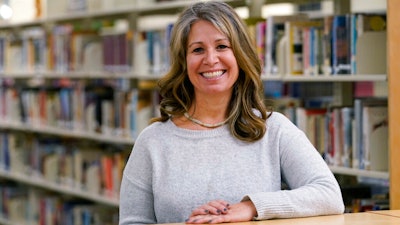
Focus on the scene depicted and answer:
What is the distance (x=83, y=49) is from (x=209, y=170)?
3.94m

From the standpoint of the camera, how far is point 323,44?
13.3 feet

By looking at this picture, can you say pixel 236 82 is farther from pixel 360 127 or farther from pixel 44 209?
pixel 44 209

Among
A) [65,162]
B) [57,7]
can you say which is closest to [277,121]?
[65,162]

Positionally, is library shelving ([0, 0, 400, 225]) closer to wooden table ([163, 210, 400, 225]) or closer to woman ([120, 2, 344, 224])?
woman ([120, 2, 344, 224])

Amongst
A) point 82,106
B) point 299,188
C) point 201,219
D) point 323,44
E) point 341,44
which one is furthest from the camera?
point 82,106

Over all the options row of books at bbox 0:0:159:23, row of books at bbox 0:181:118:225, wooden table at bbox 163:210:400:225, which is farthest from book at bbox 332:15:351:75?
row of books at bbox 0:181:118:225

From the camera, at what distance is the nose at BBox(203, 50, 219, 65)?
2.51 metres

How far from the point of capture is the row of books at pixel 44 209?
20.3 ft

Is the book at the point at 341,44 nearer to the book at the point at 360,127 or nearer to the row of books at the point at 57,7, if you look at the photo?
the book at the point at 360,127

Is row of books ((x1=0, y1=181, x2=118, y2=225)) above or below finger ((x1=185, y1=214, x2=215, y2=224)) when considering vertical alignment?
below

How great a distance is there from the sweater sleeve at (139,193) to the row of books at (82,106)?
113 inches

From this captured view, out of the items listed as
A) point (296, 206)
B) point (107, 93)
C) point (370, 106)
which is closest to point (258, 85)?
point (296, 206)

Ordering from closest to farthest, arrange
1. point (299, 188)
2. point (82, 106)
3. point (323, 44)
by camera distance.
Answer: point (299, 188)
point (323, 44)
point (82, 106)

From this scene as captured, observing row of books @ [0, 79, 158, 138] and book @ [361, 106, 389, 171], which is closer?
book @ [361, 106, 389, 171]
